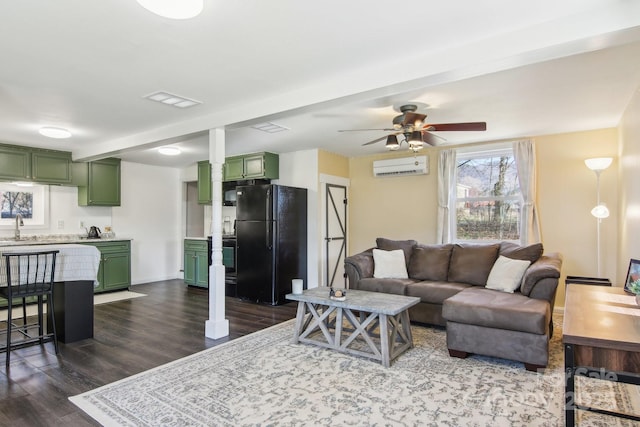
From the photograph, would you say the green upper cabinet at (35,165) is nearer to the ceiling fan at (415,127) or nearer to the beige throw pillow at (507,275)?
the ceiling fan at (415,127)

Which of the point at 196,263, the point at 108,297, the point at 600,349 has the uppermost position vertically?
the point at 600,349

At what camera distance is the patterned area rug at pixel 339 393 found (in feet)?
7.48

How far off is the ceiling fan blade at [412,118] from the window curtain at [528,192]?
2.27m

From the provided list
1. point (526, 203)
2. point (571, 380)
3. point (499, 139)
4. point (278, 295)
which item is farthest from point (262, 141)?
point (571, 380)

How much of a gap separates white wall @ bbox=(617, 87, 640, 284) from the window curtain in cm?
89

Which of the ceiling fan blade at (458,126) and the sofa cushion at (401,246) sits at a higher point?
the ceiling fan blade at (458,126)

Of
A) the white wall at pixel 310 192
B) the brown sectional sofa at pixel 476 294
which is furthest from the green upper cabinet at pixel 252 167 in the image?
the brown sectional sofa at pixel 476 294

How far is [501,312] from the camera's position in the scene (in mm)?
3107

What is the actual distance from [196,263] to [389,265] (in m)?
3.74

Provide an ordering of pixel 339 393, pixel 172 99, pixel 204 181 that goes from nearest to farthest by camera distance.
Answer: pixel 339 393 → pixel 172 99 → pixel 204 181

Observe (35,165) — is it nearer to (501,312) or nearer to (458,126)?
(458,126)

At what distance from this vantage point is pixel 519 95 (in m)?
3.44

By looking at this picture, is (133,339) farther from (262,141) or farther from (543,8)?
(543,8)

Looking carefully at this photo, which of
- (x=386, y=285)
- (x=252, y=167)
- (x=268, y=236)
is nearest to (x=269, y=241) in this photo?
(x=268, y=236)
